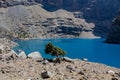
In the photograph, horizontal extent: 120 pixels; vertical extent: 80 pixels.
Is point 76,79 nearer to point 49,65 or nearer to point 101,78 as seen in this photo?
point 101,78

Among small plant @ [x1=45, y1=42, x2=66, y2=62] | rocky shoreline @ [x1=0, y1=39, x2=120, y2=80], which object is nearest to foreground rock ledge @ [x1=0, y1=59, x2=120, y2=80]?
rocky shoreline @ [x1=0, y1=39, x2=120, y2=80]

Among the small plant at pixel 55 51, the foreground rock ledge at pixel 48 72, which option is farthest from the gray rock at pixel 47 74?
the small plant at pixel 55 51

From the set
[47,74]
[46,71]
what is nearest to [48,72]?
[47,74]

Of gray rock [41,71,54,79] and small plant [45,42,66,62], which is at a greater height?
gray rock [41,71,54,79]

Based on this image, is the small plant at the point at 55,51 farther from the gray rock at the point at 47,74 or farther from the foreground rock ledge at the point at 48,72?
the gray rock at the point at 47,74

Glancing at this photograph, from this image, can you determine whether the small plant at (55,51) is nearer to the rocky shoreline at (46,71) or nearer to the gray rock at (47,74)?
the rocky shoreline at (46,71)

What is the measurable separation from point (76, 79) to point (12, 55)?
20726 mm

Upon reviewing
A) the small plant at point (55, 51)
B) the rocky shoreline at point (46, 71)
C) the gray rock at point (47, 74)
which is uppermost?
the gray rock at point (47, 74)

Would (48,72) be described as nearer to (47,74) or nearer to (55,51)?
(47,74)

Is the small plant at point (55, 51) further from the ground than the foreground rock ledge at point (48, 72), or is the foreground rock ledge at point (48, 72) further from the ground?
the foreground rock ledge at point (48, 72)

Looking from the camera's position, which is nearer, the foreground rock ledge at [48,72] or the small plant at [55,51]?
the foreground rock ledge at [48,72]

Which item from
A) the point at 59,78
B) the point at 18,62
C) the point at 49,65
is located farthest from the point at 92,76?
the point at 18,62

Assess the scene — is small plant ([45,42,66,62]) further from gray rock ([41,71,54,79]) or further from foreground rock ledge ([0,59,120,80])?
gray rock ([41,71,54,79])

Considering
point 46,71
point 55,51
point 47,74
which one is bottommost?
point 55,51
